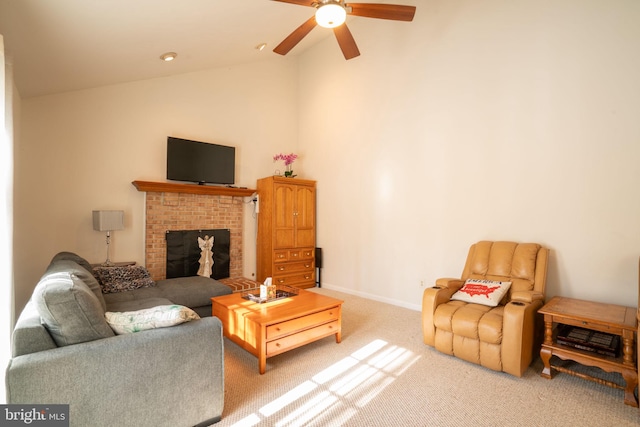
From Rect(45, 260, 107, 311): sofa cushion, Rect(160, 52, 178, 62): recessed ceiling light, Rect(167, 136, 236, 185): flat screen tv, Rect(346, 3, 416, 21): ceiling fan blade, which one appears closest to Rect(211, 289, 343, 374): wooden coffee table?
Rect(45, 260, 107, 311): sofa cushion

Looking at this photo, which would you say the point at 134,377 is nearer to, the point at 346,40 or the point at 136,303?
the point at 136,303

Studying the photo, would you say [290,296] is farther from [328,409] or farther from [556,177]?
[556,177]

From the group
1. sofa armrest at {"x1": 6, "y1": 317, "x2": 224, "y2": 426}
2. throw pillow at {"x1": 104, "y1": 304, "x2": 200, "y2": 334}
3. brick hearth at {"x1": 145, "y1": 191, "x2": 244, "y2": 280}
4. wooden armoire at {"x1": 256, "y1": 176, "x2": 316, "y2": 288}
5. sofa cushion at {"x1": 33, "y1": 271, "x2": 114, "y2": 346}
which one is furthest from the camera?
wooden armoire at {"x1": 256, "y1": 176, "x2": 316, "y2": 288}

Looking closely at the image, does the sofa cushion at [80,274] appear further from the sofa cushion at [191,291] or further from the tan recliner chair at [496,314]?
the tan recliner chair at [496,314]

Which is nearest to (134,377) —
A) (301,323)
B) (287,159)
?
(301,323)

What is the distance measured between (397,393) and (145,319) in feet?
5.82

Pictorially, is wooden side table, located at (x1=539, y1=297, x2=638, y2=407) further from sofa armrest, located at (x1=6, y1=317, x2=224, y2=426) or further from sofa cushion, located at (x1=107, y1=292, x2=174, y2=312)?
sofa cushion, located at (x1=107, y1=292, x2=174, y2=312)

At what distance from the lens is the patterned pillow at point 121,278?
11.2 feet

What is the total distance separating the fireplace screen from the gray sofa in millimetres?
2618

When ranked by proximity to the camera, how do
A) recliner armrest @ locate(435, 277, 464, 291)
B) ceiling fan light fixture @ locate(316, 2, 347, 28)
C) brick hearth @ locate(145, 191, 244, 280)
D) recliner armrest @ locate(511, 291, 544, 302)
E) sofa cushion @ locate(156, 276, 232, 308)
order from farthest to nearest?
brick hearth @ locate(145, 191, 244, 280) < sofa cushion @ locate(156, 276, 232, 308) < recliner armrest @ locate(435, 277, 464, 291) < recliner armrest @ locate(511, 291, 544, 302) < ceiling fan light fixture @ locate(316, 2, 347, 28)

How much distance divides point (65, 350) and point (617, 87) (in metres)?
4.52

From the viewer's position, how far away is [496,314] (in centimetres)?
266

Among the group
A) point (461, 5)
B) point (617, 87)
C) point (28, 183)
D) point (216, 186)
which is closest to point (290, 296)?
point (216, 186)

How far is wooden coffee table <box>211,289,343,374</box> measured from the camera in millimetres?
2553
